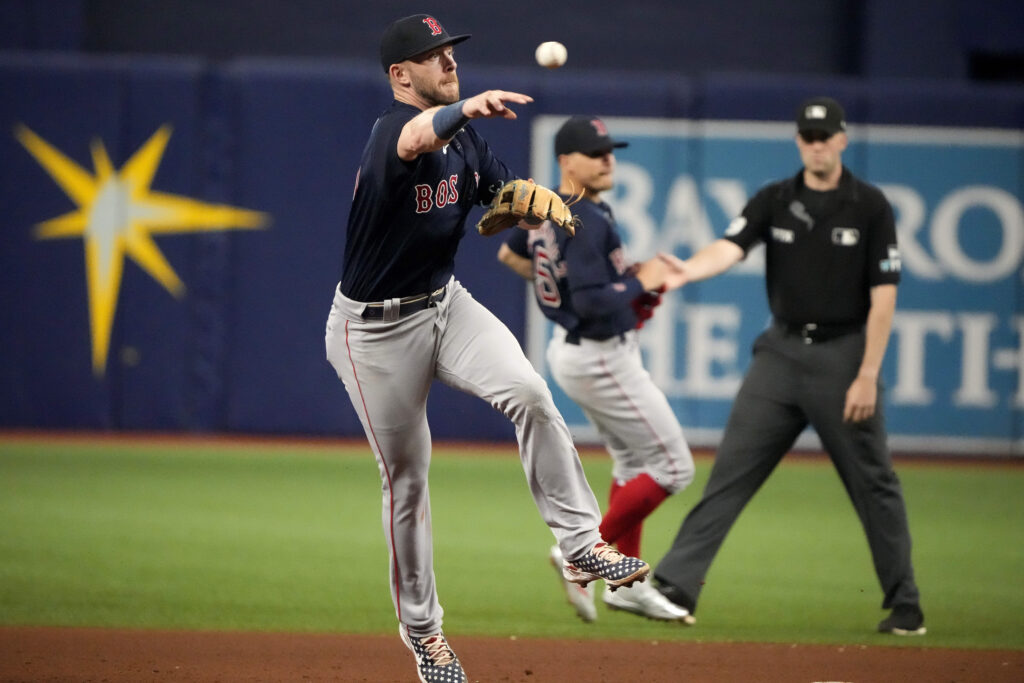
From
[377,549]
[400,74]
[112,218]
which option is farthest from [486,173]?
[112,218]

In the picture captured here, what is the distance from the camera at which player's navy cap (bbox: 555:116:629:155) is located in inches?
221

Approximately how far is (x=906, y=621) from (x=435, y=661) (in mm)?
2122

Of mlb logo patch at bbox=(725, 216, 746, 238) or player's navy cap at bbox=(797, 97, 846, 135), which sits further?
mlb logo patch at bbox=(725, 216, 746, 238)

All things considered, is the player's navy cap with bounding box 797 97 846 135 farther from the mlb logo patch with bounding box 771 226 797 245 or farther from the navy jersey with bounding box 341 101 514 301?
the navy jersey with bounding box 341 101 514 301

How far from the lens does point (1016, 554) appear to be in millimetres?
7309

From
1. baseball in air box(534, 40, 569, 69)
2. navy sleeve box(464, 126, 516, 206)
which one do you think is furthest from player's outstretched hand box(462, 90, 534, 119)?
baseball in air box(534, 40, 569, 69)

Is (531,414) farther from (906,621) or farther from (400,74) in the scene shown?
(906,621)

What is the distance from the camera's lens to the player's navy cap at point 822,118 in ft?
17.8

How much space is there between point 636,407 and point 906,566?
4.07ft

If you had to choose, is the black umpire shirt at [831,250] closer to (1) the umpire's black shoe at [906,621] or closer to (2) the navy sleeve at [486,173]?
(1) the umpire's black shoe at [906,621]

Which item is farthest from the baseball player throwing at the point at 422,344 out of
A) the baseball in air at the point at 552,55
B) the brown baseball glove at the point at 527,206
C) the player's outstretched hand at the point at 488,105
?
the baseball in air at the point at 552,55

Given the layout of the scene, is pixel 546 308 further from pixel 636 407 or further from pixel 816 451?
pixel 816 451

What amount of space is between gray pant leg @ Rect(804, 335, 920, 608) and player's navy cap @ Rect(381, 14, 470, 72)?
2284 mm

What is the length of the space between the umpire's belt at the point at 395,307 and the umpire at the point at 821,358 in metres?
1.52
